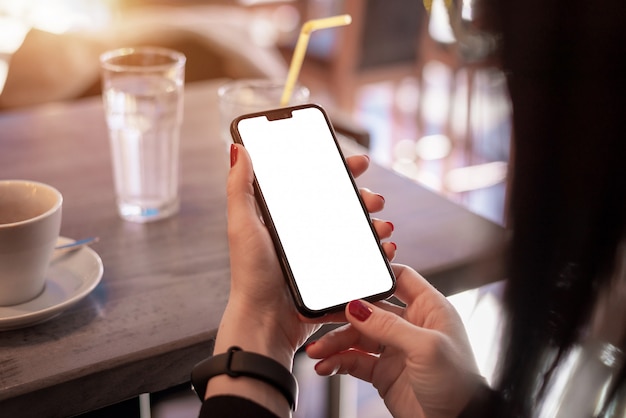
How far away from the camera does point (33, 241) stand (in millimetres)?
648

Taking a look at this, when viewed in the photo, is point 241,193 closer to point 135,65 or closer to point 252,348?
point 252,348

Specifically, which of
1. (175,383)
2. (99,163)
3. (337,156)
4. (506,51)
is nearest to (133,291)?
(175,383)

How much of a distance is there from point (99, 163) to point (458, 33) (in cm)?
57

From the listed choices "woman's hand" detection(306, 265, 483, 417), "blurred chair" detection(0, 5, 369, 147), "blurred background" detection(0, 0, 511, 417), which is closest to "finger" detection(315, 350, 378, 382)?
"woman's hand" detection(306, 265, 483, 417)

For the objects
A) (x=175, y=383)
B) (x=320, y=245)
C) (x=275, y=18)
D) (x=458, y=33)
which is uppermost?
(x=458, y=33)

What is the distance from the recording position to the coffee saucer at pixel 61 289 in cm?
65

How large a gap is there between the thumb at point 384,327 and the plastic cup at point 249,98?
33 centimetres

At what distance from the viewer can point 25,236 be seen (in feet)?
2.09

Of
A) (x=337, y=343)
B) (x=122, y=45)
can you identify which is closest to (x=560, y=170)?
(x=337, y=343)

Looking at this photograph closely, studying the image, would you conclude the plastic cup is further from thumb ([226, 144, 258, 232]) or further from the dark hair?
the dark hair

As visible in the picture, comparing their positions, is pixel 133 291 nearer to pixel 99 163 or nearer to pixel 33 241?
pixel 33 241

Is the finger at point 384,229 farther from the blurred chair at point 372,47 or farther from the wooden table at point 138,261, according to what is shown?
the blurred chair at point 372,47

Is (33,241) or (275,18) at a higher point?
(33,241)

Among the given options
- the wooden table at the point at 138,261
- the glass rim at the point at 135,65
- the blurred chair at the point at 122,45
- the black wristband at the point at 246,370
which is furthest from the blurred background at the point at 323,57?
the glass rim at the point at 135,65
